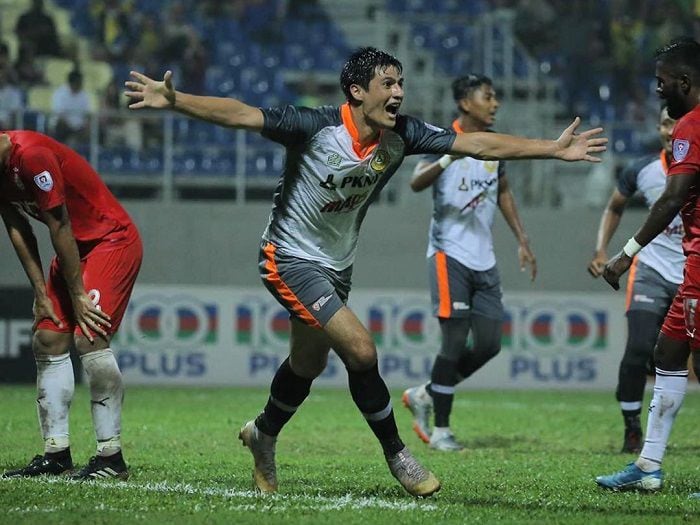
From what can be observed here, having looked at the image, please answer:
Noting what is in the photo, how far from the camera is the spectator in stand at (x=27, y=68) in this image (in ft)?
61.8

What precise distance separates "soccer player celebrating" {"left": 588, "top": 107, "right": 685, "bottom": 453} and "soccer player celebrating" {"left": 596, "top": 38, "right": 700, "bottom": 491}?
2.24 meters

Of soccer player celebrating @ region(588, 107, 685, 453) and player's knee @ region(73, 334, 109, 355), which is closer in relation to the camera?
player's knee @ region(73, 334, 109, 355)

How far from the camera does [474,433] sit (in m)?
10.4

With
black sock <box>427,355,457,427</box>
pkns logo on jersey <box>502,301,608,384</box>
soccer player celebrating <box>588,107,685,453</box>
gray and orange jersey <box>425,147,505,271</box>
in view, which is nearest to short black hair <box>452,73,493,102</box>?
gray and orange jersey <box>425,147,505,271</box>

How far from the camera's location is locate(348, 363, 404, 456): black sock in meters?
6.19

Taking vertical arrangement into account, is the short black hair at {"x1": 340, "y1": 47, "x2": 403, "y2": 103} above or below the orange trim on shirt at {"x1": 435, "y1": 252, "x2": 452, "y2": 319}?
above

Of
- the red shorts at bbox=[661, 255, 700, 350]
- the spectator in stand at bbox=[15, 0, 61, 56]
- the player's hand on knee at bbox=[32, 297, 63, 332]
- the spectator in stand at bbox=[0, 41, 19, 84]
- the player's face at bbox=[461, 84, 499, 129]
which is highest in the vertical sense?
the spectator in stand at bbox=[15, 0, 61, 56]

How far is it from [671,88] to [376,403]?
7.46 feet

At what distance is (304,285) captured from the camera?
20.5ft

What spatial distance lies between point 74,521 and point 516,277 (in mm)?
12867

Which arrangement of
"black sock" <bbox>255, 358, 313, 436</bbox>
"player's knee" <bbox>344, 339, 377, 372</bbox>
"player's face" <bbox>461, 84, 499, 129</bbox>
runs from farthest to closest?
"player's face" <bbox>461, 84, 499, 129</bbox> → "black sock" <bbox>255, 358, 313, 436</bbox> → "player's knee" <bbox>344, 339, 377, 372</bbox>

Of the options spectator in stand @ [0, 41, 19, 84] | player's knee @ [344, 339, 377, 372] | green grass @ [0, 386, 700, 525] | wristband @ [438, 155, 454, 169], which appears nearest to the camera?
green grass @ [0, 386, 700, 525]

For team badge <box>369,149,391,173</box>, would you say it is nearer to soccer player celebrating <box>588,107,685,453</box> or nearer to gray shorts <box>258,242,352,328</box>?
gray shorts <box>258,242,352,328</box>

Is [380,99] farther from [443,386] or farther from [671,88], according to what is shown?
[443,386]
